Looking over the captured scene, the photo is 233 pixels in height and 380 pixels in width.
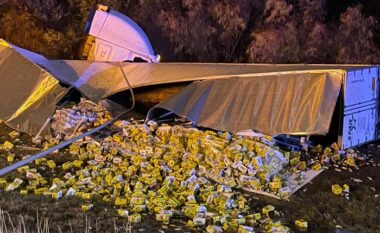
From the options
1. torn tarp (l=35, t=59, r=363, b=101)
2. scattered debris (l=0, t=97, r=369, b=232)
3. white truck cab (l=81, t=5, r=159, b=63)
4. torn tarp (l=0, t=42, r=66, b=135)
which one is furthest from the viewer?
white truck cab (l=81, t=5, r=159, b=63)

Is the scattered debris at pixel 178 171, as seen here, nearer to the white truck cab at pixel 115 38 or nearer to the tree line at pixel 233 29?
the white truck cab at pixel 115 38

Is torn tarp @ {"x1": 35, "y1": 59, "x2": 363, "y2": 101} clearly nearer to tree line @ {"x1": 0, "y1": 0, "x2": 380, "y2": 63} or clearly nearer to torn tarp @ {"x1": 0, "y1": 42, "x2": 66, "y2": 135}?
torn tarp @ {"x1": 0, "y1": 42, "x2": 66, "y2": 135}

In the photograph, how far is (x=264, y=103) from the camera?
8.25 metres

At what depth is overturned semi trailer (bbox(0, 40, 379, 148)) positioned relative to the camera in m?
7.90

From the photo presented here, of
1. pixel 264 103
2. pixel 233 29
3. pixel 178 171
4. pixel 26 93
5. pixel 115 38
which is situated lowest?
pixel 178 171

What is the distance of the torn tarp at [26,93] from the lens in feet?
28.2

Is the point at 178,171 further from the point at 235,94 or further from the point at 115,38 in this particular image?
the point at 115,38

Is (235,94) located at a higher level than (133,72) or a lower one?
lower

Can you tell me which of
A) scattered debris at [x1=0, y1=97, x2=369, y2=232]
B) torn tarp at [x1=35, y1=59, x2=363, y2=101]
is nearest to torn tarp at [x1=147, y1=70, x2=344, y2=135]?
torn tarp at [x1=35, y1=59, x2=363, y2=101]

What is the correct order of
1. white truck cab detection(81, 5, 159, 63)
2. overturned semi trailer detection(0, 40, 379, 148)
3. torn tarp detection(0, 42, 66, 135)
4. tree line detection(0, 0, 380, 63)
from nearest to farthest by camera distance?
overturned semi trailer detection(0, 40, 379, 148)
torn tarp detection(0, 42, 66, 135)
white truck cab detection(81, 5, 159, 63)
tree line detection(0, 0, 380, 63)

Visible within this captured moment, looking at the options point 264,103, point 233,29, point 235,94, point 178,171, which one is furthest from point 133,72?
point 233,29

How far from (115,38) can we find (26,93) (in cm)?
224

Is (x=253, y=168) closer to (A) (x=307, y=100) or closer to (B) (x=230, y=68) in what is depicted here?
(A) (x=307, y=100)

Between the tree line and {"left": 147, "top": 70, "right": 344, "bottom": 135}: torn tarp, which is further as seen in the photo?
the tree line
